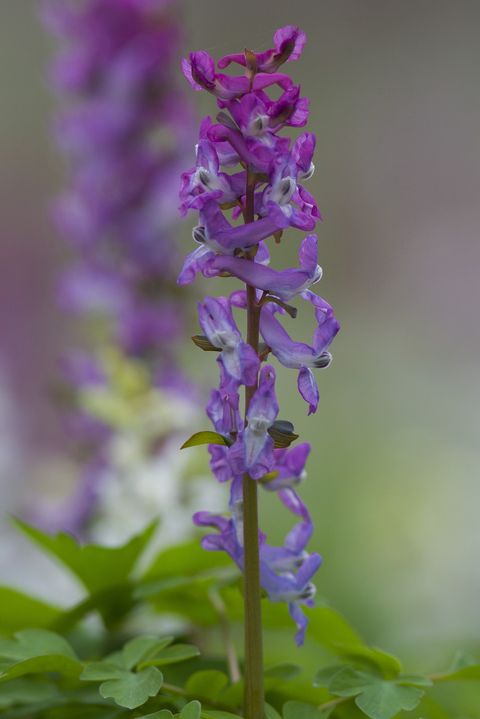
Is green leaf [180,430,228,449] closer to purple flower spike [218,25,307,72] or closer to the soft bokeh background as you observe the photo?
A: purple flower spike [218,25,307,72]

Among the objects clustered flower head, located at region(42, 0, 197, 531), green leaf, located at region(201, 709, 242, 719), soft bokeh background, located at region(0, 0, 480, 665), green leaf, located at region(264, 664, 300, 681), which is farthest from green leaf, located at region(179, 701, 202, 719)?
clustered flower head, located at region(42, 0, 197, 531)

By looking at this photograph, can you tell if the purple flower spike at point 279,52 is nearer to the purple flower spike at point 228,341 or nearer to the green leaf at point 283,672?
the purple flower spike at point 228,341

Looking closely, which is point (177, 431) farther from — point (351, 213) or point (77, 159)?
point (351, 213)

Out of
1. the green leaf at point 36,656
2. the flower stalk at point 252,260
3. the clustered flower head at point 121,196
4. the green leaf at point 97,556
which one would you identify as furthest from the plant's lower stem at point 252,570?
the clustered flower head at point 121,196

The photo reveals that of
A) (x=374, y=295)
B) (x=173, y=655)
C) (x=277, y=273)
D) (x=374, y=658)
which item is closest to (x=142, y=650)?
(x=173, y=655)

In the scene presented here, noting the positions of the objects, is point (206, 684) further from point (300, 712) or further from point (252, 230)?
point (252, 230)

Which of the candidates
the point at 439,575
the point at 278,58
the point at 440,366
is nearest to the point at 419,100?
the point at 440,366
